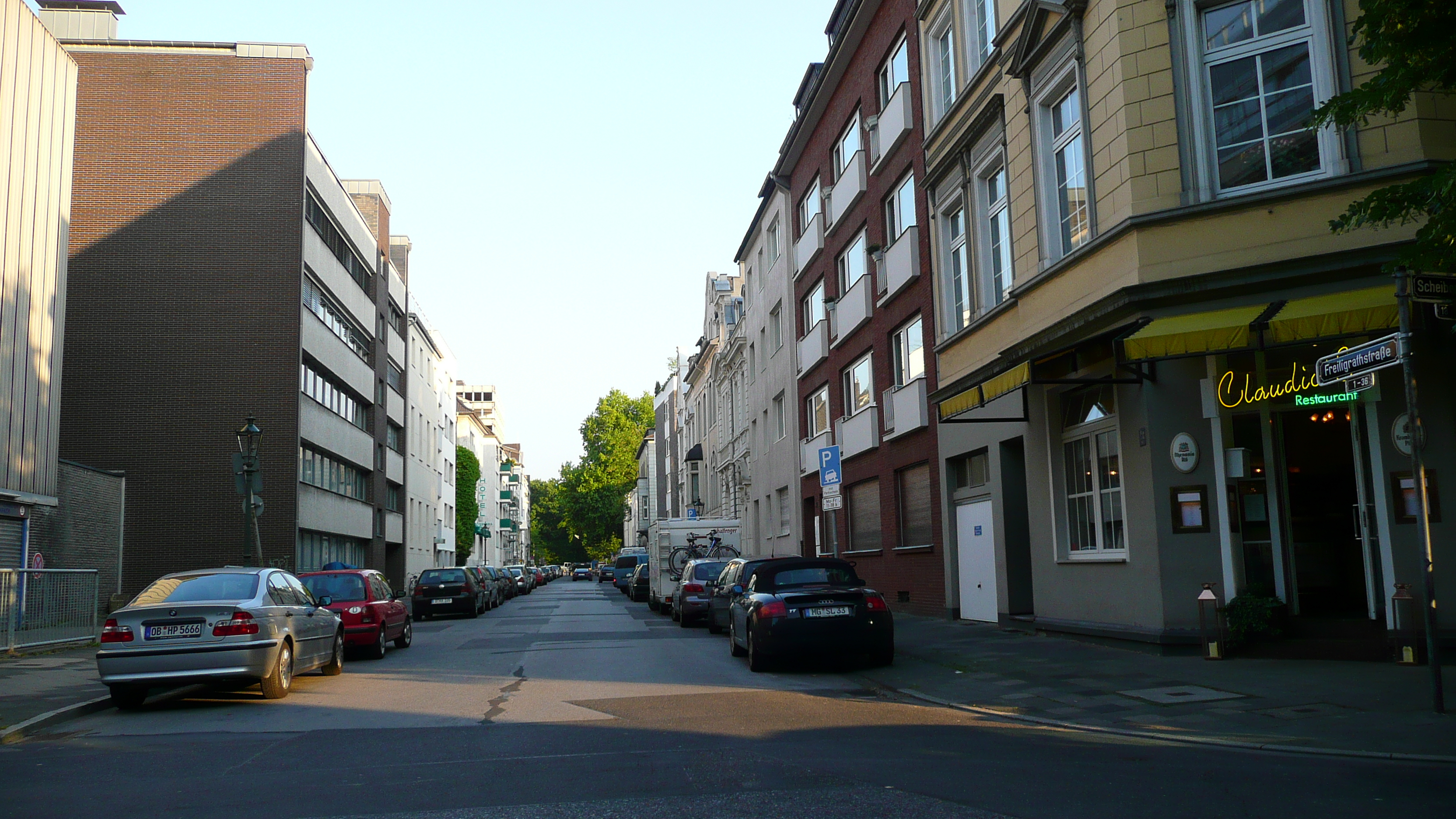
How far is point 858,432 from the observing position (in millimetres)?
27391

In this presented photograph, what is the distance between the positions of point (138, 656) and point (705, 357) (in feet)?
162

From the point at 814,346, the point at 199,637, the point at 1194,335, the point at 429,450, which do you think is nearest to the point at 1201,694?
the point at 1194,335

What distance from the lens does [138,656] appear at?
11812mm

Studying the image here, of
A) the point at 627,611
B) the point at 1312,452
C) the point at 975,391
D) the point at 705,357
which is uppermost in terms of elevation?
the point at 705,357

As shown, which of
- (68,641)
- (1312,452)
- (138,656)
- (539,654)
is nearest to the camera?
(138,656)

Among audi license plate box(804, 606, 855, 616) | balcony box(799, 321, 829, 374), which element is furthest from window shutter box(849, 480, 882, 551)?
audi license plate box(804, 606, 855, 616)

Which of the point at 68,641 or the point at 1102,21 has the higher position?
the point at 1102,21

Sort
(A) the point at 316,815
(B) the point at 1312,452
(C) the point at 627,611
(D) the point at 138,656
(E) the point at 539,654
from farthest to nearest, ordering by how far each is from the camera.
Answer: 1. (C) the point at 627,611
2. (E) the point at 539,654
3. (B) the point at 1312,452
4. (D) the point at 138,656
5. (A) the point at 316,815

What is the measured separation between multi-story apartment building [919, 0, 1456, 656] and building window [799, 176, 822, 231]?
53.6 feet

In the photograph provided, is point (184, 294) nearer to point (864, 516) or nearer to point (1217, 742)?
point (864, 516)

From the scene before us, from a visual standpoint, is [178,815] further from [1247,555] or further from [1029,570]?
[1029,570]

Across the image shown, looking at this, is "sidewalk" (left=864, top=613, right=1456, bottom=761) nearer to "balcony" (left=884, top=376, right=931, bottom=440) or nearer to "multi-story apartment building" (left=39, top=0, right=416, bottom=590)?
"balcony" (left=884, top=376, right=931, bottom=440)

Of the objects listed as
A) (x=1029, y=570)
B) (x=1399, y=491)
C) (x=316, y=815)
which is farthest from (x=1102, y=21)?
(x=316, y=815)

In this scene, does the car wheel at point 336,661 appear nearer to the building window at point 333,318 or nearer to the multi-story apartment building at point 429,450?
the building window at point 333,318
